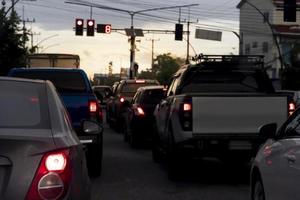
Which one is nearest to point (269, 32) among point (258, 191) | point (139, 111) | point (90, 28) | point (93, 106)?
point (90, 28)

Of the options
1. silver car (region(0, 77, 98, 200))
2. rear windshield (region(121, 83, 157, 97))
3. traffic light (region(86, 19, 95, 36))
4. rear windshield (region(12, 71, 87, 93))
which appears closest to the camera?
silver car (region(0, 77, 98, 200))

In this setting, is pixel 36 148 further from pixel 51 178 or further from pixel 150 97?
pixel 150 97

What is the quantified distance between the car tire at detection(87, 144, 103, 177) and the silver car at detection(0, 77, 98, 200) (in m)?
6.09

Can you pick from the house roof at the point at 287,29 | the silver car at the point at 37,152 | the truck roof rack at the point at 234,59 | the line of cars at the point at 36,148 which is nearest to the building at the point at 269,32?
the house roof at the point at 287,29

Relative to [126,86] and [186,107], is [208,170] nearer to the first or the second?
[186,107]

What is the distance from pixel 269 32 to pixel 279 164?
75.9m

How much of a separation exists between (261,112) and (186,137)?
1260mm

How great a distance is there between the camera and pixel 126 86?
2433 centimetres

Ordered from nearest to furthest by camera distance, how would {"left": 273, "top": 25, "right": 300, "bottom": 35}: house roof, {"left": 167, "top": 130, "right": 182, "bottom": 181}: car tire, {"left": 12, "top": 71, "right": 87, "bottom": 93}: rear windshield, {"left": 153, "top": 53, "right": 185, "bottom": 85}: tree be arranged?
1. {"left": 167, "top": 130, "right": 182, "bottom": 181}: car tire
2. {"left": 12, "top": 71, "right": 87, "bottom": 93}: rear windshield
3. {"left": 273, "top": 25, "right": 300, "bottom": 35}: house roof
4. {"left": 153, "top": 53, "right": 185, "bottom": 85}: tree

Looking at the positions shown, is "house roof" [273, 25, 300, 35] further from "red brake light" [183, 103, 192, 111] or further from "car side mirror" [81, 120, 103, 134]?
"car side mirror" [81, 120, 103, 134]

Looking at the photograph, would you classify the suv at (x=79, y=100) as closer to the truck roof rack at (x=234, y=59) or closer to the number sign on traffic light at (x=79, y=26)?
the truck roof rack at (x=234, y=59)

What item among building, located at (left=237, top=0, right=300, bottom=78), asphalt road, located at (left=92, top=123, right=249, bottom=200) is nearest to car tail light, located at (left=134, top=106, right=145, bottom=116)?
asphalt road, located at (left=92, top=123, right=249, bottom=200)

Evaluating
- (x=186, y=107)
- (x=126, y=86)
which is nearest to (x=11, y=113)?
(x=186, y=107)

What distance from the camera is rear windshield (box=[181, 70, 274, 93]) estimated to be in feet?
40.8
